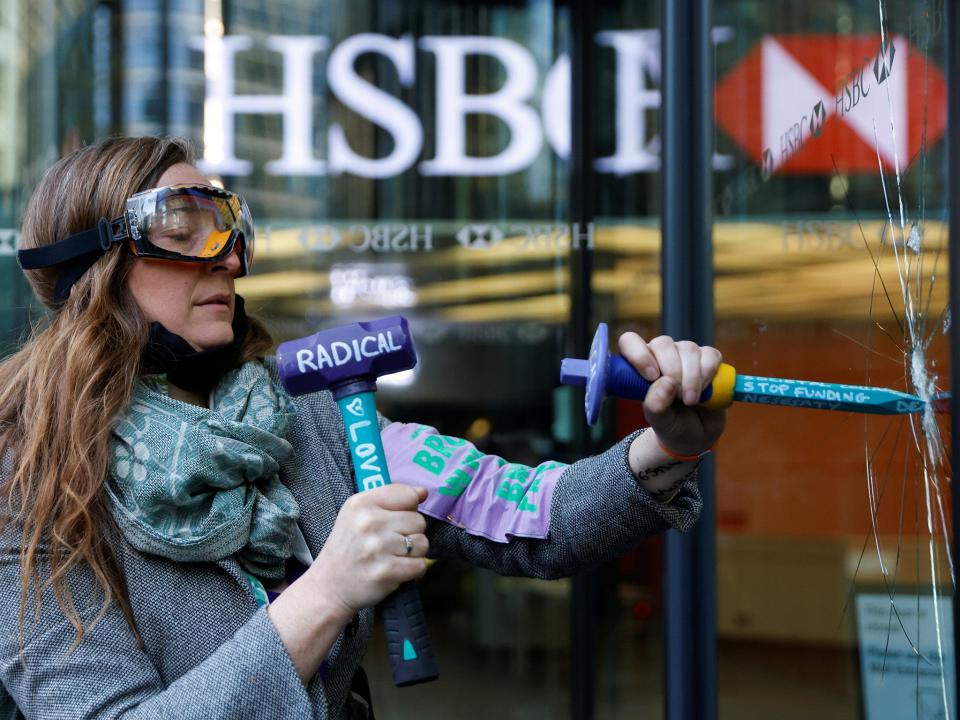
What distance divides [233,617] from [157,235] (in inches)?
21.0

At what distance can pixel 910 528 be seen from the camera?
1.70m

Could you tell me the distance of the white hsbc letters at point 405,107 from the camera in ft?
12.0

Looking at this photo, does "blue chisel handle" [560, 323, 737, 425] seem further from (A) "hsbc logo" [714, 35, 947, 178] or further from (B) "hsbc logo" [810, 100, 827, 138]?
(B) "hsbc logo" [810, 100, 827, 138]

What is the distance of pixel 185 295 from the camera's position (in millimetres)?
1462

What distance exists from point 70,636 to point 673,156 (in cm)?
159

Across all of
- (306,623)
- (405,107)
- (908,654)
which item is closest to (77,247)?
(306,623)

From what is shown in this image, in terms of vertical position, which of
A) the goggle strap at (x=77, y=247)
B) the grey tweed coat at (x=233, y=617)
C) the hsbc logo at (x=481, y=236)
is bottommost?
the grey tweed coat at (x=233, y=617)

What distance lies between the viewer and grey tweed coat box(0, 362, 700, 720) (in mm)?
1163

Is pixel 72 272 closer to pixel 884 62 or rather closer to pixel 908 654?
pixel 884 62

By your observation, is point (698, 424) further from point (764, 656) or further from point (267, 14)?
point (267, 14)

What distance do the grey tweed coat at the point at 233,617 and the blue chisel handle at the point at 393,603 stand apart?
128mm

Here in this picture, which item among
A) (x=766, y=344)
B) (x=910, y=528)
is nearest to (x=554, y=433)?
(x=766, y=344)

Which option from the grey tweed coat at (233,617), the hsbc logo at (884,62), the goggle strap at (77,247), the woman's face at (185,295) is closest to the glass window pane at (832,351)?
the hsbc logo at (884,62)

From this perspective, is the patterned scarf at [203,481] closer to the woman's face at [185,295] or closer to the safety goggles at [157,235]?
the woman's face at [185,295]
